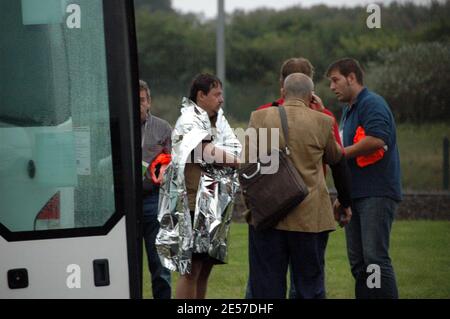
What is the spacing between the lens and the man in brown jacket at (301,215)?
614 centimetres

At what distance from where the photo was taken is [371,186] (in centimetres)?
689

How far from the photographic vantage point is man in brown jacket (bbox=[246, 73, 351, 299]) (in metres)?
6.14

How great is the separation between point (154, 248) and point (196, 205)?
1.15 meters

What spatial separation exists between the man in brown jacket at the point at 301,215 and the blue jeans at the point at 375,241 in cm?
60

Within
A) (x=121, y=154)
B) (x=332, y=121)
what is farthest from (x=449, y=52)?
(x=121, y=154)

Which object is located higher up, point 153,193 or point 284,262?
point 153,193

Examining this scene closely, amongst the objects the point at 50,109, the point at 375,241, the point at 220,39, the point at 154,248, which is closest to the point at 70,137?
the point at 50,109

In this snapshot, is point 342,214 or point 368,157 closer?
point 342,214

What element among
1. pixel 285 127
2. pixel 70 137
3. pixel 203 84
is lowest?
pixel 285 127

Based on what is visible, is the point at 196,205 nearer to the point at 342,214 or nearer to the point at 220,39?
the point at 342,214

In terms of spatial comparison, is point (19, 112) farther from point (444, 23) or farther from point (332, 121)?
point (444, 23)

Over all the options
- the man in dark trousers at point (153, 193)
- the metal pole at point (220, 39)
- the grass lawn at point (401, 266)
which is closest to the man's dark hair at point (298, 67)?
the man in dark trousers at point (153, 193)

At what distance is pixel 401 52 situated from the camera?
14484 millimetres

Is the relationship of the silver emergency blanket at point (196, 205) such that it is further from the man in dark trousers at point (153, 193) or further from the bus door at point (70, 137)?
the bus door at point (70, 137)
